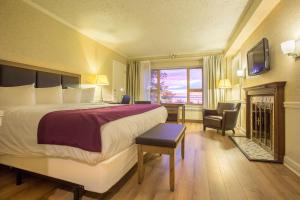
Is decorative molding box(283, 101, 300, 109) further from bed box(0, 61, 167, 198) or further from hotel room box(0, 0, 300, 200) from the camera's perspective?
bed box(0, 61, 167, 198)

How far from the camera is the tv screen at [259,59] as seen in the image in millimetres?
2783

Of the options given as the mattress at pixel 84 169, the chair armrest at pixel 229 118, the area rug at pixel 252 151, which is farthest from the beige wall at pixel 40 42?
the area rug at pixel 252 151

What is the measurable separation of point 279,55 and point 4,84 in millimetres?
4157

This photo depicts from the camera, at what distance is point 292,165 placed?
2.09 meters

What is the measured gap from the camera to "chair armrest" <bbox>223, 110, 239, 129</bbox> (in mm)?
3949

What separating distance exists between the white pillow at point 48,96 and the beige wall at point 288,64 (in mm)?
3504

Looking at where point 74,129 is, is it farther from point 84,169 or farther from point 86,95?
point 86,95

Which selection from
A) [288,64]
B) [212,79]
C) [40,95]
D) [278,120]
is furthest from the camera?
[212,79]

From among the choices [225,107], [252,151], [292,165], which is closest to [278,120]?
[292,165]

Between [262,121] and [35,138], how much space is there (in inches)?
140

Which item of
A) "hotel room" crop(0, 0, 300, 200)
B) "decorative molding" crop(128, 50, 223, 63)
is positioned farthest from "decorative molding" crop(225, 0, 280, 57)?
"decorative molding" crop(128, 50, 223, 63)

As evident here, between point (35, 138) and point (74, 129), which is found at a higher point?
point (74, 129)

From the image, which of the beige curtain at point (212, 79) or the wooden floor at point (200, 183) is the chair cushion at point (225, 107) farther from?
the wooden floor at point (200, 183)

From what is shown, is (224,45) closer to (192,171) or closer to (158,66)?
(158,66)
